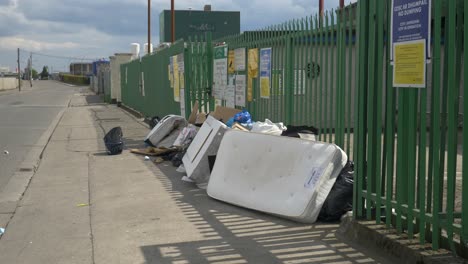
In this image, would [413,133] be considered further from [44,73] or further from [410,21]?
[44,73]

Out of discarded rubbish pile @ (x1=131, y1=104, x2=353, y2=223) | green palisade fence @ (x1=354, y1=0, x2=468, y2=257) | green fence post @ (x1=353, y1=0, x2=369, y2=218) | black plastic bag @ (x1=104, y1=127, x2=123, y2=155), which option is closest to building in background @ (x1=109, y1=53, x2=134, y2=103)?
black plastic bag @ (x1=104, y1=127, x2=123, y2=155)

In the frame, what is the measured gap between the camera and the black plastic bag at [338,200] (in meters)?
5.83

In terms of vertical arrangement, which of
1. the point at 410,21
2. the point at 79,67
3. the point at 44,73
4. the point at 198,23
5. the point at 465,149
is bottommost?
the point at 465,149

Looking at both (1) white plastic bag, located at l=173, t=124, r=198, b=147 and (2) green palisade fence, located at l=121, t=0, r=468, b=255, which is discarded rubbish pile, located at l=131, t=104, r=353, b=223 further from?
(1) white plastic bag, located at l=173, t=124, r=198, b=147

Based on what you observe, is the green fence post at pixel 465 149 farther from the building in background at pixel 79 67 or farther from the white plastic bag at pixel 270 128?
the building in background at pixel 79 67

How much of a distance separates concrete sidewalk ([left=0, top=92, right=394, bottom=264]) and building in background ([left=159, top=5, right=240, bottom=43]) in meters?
30.7

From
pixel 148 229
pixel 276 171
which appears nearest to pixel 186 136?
pixel 276 171

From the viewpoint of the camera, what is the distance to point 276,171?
6273 millimetres

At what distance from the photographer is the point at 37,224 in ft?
20.5

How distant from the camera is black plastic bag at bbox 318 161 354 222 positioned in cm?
583

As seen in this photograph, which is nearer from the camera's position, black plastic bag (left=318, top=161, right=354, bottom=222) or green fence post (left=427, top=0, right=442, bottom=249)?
green fence post (left=427, top=0, right=442, bottom=249)

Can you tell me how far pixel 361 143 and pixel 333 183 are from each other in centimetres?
80

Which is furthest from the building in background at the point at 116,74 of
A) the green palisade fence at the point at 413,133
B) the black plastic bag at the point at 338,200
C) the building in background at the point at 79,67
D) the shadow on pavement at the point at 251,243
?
the building in background at the point at 79,67

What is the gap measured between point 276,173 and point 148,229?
1.53m
